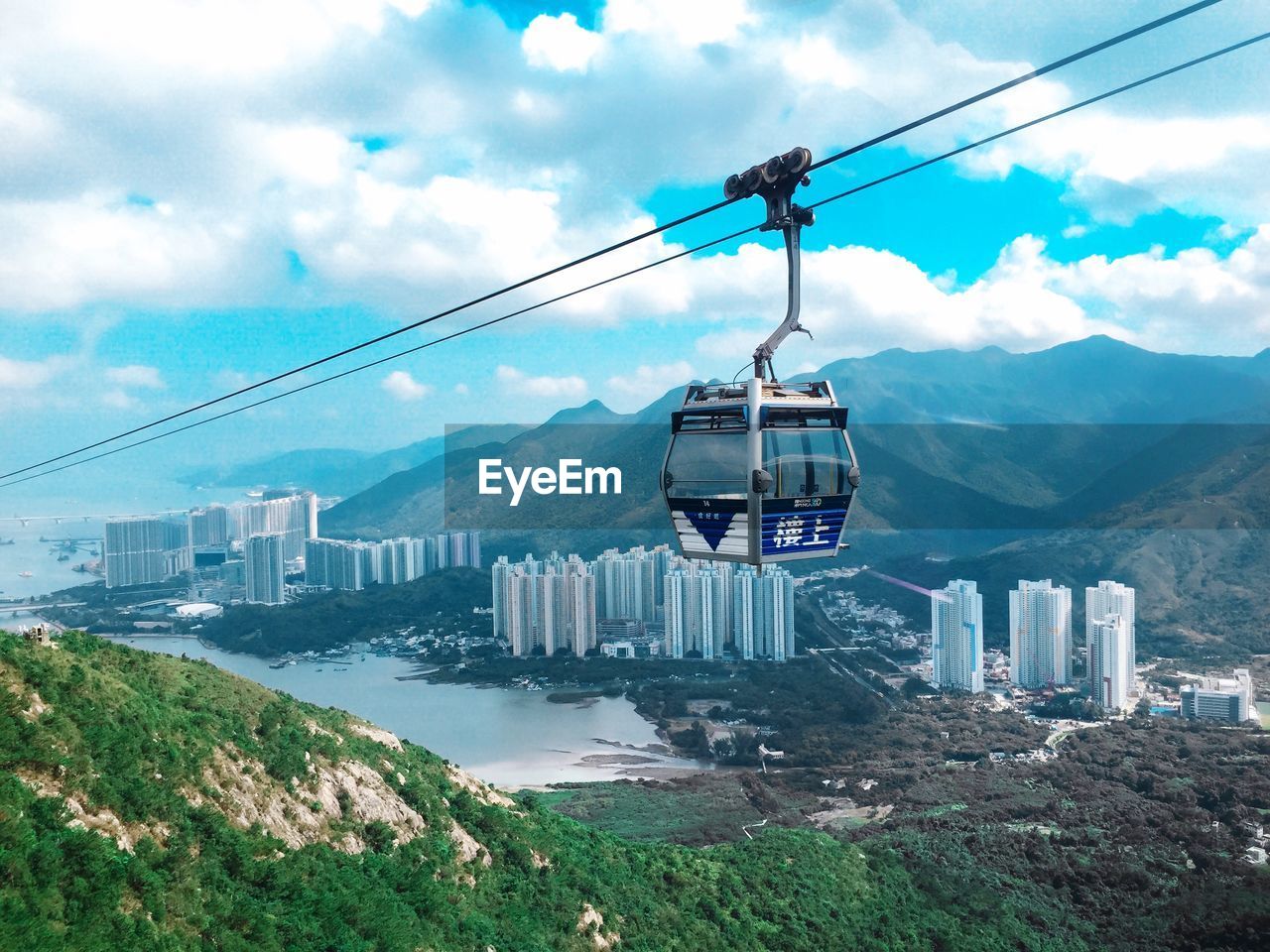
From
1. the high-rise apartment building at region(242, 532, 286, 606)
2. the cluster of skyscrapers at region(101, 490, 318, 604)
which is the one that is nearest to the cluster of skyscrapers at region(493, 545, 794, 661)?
the high-rise apartment building at region(242, 532, 286, 606)

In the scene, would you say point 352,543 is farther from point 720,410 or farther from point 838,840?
point 720,410

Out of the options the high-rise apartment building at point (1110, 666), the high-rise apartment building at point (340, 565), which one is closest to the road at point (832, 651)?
the high-rise apartment building at point (1110, 666)

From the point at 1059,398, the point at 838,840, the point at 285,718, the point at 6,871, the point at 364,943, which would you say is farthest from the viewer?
the point at 1059,398

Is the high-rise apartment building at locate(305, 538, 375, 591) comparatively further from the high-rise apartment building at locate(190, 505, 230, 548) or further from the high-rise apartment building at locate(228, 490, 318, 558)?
the high-rise apartment building at locate(190, 505, 230, 548)

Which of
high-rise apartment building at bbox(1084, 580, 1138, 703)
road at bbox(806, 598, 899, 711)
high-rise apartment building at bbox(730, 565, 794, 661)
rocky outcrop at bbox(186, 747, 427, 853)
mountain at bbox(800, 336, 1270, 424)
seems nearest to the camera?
rocky outcrop at bbox(186, 747, 427, 853)

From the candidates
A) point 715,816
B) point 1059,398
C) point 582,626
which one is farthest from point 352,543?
point 1059,398

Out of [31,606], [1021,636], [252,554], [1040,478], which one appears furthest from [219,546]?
[1040,478]
